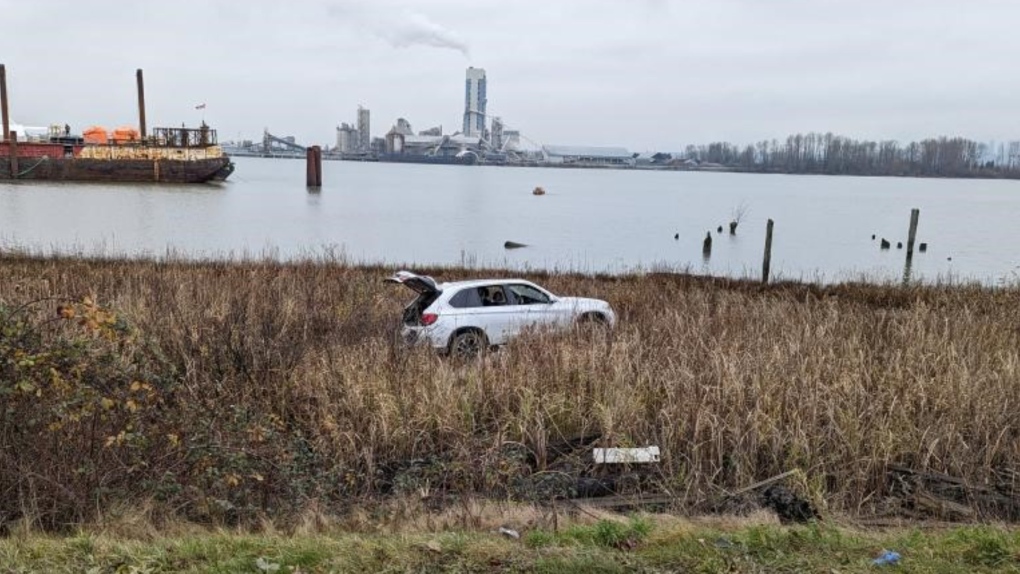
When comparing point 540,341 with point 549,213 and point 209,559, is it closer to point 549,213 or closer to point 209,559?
point 209,559

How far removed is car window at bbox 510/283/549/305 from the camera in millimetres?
12680

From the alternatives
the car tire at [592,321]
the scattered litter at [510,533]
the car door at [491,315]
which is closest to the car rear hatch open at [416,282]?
the car door at [491,315]

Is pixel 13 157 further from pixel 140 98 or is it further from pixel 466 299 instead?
pixel 466 299

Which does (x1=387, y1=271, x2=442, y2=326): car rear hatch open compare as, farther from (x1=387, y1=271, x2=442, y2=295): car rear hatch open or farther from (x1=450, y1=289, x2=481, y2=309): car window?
(x1=450, y1=289, x2=481, y2=309): car window

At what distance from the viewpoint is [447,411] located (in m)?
7.76

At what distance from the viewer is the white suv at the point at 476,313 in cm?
1147

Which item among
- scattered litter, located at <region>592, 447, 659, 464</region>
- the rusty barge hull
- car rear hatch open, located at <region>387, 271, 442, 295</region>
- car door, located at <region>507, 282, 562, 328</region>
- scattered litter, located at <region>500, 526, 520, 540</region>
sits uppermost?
the rusty barge hull

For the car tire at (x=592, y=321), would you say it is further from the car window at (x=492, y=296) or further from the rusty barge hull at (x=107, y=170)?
the rusty barge hull at (x=107, y=170)

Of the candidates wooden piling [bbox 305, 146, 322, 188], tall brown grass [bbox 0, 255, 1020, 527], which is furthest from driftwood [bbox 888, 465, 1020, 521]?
wooden piling [bbox 305, 146, 322, 188]

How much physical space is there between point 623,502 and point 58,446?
4.34m

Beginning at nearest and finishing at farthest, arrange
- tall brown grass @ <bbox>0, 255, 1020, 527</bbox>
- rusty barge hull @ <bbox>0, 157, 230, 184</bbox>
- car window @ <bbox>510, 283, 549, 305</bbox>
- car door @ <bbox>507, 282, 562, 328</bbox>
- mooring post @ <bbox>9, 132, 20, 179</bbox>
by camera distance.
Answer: tall brown grass @ <bbox>0, 255, 1020, 527</bbox>, car door @ <bbox>507, 282, 562, 328</bbox>, car window @ <bbox>510, 283, 549, 305</bbox>, mooring post @ <bbox>9, 132, 20, 179</bbox>, rusty barge hull @ <bbox>0, 157, 230, 184</bbox>

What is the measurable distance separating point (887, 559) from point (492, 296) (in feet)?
28.1

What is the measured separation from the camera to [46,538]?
471 cm

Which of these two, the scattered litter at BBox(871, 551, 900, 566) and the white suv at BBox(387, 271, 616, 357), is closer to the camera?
the scattered litter at BBox(871, 551, 900, 566)
